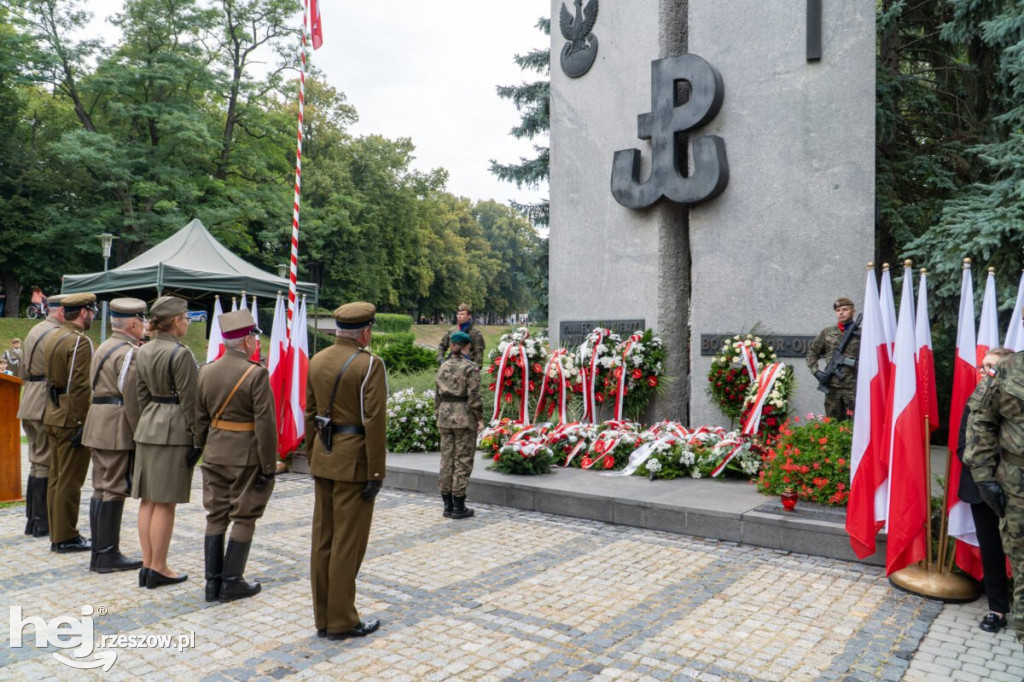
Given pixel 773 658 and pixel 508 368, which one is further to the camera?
pixel 508 368

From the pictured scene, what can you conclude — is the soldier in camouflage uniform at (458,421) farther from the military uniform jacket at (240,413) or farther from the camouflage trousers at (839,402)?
the camouflage trousers at (839,402)

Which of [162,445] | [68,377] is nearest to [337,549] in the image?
[162,445]

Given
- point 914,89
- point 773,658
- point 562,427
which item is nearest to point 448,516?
point 562,427

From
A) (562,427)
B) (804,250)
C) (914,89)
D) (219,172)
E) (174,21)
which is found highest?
(174,21)

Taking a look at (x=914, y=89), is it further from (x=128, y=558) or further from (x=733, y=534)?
(x=128, y=558)

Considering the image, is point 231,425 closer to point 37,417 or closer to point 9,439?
point 37,417

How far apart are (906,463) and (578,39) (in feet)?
30.3

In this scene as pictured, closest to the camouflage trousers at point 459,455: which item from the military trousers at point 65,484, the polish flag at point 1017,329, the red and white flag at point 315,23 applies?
the military trousers at point 65,484

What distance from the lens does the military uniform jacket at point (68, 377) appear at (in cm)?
657

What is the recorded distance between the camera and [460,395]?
765 cm

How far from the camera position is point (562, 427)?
32.8 ft

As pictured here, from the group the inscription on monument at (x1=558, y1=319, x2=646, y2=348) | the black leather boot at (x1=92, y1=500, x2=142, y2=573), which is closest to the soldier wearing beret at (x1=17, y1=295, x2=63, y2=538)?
→ the black leather boot at (x1=92, y1=500, x2=142, y2=573)

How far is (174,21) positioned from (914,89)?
28212 mm

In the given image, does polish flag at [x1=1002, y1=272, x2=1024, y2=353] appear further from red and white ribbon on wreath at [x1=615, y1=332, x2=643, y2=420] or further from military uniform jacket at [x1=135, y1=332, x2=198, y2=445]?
military uniform jacket at [x1=135, y1=332, x2=198, y2=445]
